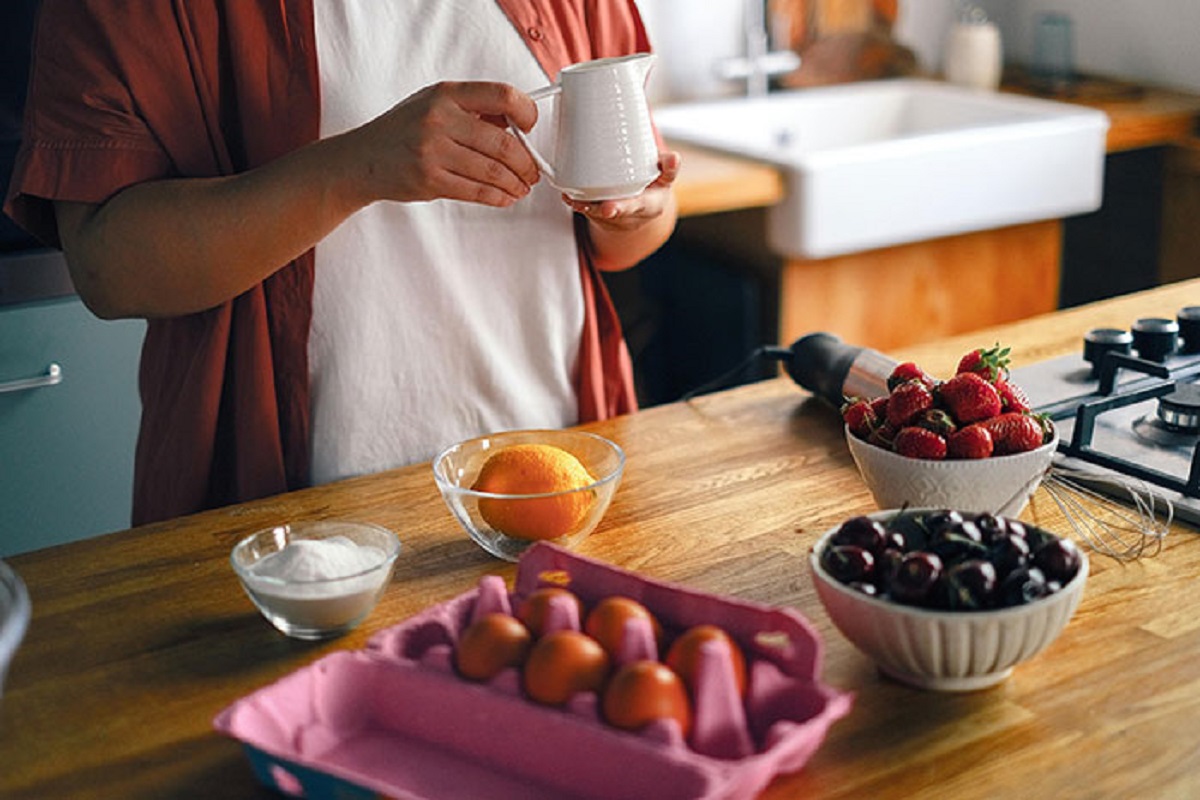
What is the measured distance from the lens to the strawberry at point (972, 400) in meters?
1.09

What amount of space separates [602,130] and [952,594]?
528 millimetres

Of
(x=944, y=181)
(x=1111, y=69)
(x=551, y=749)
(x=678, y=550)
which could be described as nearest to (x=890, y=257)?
(x=944, y=181)

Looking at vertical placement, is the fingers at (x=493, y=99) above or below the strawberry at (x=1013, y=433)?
above

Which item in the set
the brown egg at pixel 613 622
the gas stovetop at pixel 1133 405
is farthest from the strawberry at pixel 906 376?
the brown egg at pixel 613 622

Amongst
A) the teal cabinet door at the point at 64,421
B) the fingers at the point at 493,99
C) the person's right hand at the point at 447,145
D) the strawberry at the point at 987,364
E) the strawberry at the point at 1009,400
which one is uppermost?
the fingers at the point at 493,99

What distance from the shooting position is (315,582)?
0.98 meters

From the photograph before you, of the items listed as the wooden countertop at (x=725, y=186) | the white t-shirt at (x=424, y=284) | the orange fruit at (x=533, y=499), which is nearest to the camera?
the orange fruit at (x=533, y=499)

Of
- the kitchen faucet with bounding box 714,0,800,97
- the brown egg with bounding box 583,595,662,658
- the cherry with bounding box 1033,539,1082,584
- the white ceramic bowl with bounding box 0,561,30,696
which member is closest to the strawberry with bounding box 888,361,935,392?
the cherry with bounding box 1033,539,1082,584

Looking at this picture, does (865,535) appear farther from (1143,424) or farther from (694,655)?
(1143,424)

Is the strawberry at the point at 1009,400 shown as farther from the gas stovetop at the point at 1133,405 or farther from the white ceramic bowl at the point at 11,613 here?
the white ceramic bowl at the point at 11,613

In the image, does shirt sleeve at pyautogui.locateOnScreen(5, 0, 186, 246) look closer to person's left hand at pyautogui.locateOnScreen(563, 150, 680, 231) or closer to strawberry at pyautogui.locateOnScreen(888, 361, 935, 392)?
person's left hand at pyautogui.locateOnScreen(563, 150, 680, 231)

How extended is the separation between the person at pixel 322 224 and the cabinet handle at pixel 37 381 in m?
0.78

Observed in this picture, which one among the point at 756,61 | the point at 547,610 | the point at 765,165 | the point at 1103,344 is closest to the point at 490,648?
the point at 547,610

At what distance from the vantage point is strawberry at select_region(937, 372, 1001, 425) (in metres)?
1.09
